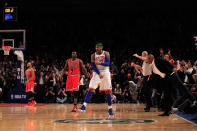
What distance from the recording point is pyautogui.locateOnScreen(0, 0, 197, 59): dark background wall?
922 inches

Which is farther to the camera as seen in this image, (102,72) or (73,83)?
(73,83)

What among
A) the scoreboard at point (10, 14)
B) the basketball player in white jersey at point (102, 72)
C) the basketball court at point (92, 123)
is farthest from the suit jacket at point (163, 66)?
the scoreboard at point (10, 14)

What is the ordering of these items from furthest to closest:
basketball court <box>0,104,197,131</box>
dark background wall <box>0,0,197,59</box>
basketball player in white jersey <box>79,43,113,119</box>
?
dark background wall <box>0,0,197,59</box> → basketball player in white jersey <box>79,43,113,119</box> → basketball court <box>0,104,197,131</box>

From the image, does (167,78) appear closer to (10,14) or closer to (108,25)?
(10,14)

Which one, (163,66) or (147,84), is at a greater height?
(163,66)

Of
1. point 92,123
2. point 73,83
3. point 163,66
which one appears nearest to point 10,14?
point 73,83

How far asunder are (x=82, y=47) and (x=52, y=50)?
2345 millimetres

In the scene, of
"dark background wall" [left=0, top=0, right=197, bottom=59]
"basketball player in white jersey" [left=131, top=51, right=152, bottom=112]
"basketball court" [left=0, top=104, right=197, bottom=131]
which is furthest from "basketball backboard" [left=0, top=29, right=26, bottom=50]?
"basketball court" [left=0, top=104, right=197, bottom=131]

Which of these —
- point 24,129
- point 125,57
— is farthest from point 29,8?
point 24,129

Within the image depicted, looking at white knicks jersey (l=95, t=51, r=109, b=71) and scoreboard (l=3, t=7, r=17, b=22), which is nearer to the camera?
white knicks jersey (l=95, t=51, r=109, b=71)

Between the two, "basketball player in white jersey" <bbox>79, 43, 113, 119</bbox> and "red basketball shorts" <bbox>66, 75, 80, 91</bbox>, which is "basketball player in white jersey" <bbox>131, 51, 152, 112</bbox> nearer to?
"red basketball shorts" <bbox>66, 75, 80, 91</bbox>

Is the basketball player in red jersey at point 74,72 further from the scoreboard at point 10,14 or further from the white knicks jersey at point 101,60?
the scoreboard at point 10,14

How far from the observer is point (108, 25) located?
26.2 m

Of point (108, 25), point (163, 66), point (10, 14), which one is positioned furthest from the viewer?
point (108, 25)
